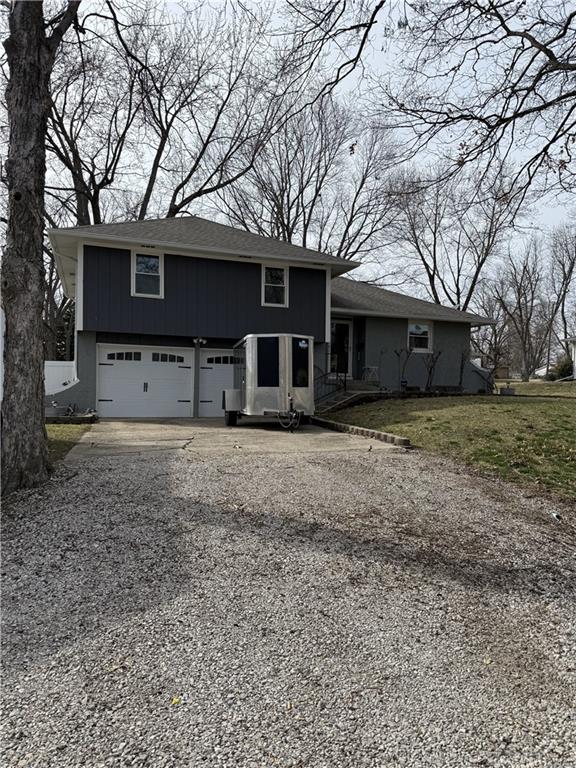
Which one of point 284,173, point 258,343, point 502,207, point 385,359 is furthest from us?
point 284,173

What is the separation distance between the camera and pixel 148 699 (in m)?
2.27

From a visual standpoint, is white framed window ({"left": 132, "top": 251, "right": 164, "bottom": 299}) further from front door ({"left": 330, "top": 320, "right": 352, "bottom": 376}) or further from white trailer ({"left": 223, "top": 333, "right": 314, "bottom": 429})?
front door ({"left": 330, "top": 320, "right": 352, "bottom": 376})

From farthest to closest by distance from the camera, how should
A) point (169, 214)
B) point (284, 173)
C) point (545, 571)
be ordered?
point (284, 173), point (169, 214), point (545, 571)

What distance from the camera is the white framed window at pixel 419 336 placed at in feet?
58.9

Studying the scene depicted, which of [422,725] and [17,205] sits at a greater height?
[17,205]

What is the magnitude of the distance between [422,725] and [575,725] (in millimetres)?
657

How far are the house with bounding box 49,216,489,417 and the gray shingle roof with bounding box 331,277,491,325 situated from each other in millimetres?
144

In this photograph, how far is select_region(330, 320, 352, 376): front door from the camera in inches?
704

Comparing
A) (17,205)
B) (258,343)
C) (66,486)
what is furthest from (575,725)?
(258,343)

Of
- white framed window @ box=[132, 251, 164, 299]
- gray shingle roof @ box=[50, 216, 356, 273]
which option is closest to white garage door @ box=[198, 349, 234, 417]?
white framed window @ box=[132, 251, 164, 299]

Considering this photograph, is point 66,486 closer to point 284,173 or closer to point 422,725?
point 422,725

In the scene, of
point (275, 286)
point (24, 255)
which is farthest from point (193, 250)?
point (24, 255)

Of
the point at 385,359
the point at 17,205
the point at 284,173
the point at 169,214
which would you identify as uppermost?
the point at 284,173

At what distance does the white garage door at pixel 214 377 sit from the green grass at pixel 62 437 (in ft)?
13.4
